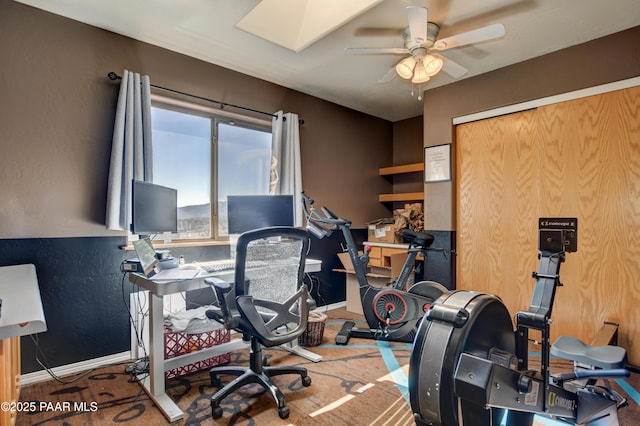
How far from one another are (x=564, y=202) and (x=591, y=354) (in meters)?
1.52

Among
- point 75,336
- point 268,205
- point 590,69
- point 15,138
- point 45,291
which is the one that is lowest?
point 75,336

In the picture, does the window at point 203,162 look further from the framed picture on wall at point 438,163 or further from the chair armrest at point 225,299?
the framed picture on wall at point 438,163

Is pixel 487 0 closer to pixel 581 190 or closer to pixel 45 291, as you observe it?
pixel 581 190

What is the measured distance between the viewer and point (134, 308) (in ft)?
8.59

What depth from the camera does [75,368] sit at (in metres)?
2.38

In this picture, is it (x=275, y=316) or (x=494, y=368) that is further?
(x=275, y=316)

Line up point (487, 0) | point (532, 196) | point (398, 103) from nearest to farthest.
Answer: point (487, 0) < point (532, 196) < point (398, 103)

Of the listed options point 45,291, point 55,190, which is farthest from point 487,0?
point 45,291

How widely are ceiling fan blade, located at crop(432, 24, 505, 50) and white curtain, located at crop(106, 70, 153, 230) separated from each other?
87.0 inches

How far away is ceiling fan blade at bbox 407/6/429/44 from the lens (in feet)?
6.40

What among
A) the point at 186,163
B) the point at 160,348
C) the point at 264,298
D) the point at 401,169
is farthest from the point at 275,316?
the point at 401,169

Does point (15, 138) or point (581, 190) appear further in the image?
point (581, 190)

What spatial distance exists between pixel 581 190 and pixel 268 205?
2.61 m

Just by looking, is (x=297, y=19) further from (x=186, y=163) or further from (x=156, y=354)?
(x=156, y=354)
